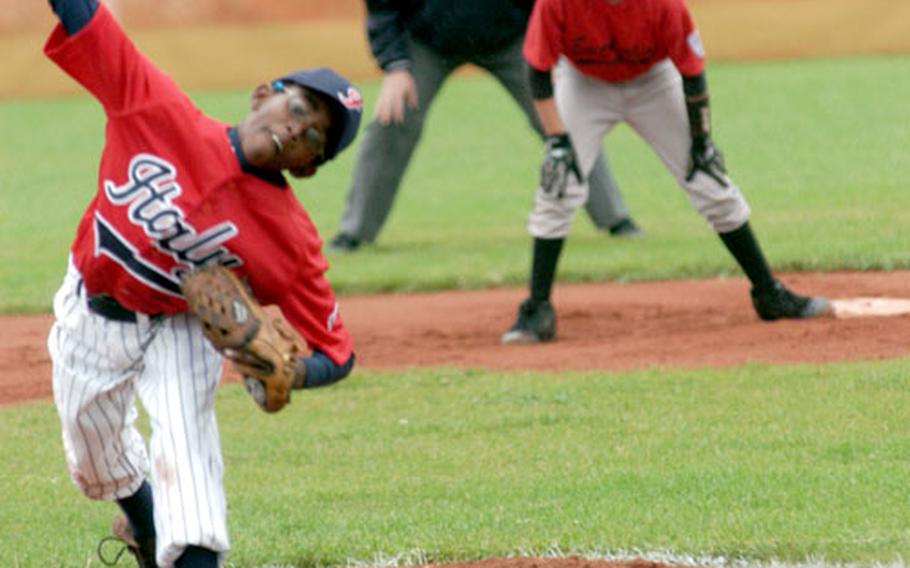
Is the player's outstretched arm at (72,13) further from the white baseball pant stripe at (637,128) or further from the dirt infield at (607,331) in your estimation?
the white baseball pant stripe at (637,128)

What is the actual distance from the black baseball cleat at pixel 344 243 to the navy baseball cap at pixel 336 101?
7329mm

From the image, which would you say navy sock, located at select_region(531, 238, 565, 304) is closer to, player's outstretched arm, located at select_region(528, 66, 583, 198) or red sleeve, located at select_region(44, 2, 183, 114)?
player's outstretched arm, located at select_region(528, 66, 583, 198)

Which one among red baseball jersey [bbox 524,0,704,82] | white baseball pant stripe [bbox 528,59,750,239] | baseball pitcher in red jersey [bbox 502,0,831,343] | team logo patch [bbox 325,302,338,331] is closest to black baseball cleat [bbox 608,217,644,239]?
baseball pitcher in red jersey [bbox 502,0,831,343]

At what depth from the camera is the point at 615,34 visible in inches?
311

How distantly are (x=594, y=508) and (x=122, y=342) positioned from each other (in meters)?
1.63

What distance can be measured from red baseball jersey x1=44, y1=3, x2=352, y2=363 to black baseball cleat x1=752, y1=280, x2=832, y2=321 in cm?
425

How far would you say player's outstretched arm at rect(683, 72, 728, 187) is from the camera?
8.01 metres

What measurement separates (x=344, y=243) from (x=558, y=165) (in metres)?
4.00

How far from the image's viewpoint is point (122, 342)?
471 cm

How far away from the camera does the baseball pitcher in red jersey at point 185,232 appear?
446cm


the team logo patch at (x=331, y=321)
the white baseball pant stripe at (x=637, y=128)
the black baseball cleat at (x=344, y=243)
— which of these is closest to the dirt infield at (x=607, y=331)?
the white baseball pant stripe at (x=637, y=128)

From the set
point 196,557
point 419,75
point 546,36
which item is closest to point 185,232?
point 196,557

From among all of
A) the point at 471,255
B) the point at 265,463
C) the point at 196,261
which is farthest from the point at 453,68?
the point at 196,261

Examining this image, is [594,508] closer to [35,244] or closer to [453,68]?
[453,68]
